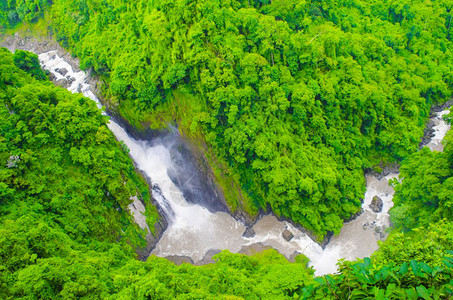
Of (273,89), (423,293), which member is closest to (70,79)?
(273,89)

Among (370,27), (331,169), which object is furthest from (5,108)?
(370,27)

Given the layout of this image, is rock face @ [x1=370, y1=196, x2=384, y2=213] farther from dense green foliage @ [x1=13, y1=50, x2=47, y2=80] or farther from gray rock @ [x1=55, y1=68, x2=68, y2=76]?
gray rock @ [x1=55, y1=68, x2=68, y2=76]

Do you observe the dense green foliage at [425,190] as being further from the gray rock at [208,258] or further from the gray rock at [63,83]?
the gray rock at [63,83]

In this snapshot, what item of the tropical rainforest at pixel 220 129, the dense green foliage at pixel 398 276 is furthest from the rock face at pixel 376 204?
the dense green foliage at pixel 398 276

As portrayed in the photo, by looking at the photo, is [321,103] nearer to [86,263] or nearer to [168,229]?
[168,229]

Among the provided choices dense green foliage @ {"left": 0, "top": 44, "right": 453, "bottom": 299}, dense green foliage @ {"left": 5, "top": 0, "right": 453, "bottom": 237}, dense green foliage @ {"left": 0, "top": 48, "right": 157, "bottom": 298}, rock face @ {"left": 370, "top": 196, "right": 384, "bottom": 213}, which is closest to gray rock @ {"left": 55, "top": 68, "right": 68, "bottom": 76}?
dense green foliage @ {"left": 5, "top": 0, "right": 453, "bottom": 237}

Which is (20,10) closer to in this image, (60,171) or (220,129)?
(60,171)

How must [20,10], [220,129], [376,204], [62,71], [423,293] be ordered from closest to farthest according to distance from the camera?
[423,293] → [220,129] → [376,204] → [62,71] → [20,10]
